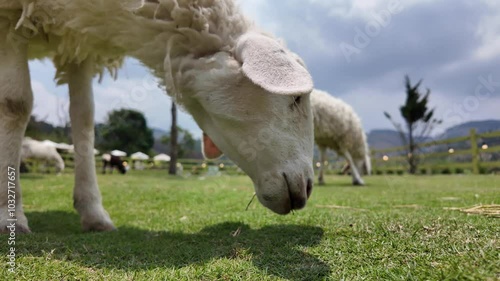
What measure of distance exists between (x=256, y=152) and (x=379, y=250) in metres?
0.76

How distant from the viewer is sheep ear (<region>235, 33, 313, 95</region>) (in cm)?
165

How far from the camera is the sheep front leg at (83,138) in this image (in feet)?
9.25

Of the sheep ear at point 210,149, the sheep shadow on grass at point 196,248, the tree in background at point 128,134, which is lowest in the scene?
the sheep shadow on grass at point 196,248

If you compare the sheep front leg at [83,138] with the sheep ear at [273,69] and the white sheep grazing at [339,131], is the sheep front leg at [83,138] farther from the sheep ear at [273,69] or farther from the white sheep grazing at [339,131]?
the white sheep grazing at [339,131]

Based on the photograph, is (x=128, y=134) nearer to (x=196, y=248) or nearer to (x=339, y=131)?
(x=339, y=131)

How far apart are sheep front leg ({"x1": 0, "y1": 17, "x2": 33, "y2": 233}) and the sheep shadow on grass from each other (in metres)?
0.23

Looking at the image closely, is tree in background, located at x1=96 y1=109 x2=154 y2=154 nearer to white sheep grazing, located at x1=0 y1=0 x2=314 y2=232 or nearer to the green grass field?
white sheep grazing, located at x1=0 y1=0 x2=314 y2=232

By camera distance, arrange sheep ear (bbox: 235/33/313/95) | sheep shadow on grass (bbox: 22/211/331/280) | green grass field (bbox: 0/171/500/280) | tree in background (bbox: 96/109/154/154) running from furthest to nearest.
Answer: tree in background (bbox: 96/109/154/154) → sheep ear (bbox: 235/33/313/95) → sheep shadow on grass (bbox: 22/211/331/280) → green grass field (bbox: 0/171/500/280)

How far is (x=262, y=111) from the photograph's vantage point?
6.38 feet

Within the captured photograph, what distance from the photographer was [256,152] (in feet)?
6.50

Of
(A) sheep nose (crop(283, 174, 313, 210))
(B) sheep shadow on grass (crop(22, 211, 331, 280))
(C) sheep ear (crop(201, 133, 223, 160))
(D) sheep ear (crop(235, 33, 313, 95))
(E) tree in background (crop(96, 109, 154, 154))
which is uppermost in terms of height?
(E) tree in background (crop(96, 109, 154, 154))

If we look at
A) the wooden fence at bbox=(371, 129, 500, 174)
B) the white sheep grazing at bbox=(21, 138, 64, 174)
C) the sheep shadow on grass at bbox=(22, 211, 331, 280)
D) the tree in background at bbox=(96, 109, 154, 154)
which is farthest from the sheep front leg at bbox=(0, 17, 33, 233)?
the tree in background at bbox=(96, 109, 154, 154)

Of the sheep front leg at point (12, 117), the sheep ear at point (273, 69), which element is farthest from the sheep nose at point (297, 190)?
the sheep front leg at point (12, 117)

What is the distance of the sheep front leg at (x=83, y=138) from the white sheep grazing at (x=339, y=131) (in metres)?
6.42
